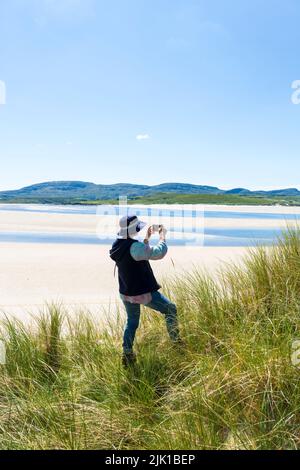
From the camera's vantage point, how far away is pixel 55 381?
3.96m

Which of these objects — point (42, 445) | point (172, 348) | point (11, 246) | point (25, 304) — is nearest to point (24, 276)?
point (25, 304)

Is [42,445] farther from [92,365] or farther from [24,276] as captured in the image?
[24,276]

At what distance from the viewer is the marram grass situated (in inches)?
124

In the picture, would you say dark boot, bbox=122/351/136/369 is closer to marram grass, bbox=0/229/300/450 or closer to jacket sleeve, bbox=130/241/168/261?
marram grass, bbox=0/229/300/450

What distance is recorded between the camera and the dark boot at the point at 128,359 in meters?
4.20

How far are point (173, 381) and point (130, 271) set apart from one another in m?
1.12

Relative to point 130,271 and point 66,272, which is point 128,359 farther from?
point 66,272

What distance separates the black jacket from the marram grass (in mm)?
584

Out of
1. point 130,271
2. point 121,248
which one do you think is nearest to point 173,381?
point 130,271

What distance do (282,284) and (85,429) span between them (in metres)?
2.92

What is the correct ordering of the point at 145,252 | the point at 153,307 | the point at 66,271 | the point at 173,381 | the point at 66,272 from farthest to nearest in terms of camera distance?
the point at 66,271
the point at 66,272
the point at 153,307
the point at 145,252
the point at 173,381

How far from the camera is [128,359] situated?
4.27 m

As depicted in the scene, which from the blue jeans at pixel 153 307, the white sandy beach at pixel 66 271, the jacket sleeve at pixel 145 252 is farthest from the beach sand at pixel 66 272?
the jacket sleeve at pixel 145 252

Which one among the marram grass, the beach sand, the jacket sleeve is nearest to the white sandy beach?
the beach sand
